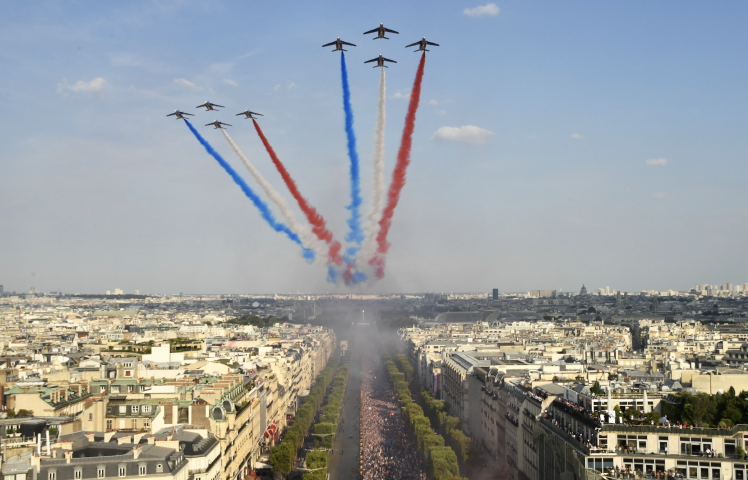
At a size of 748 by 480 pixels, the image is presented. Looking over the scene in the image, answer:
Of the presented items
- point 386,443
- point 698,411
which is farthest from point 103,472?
point 386,443

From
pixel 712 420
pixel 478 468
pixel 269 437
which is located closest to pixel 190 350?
pixel 269 437

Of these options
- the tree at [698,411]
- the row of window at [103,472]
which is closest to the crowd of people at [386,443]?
the tree at [698,411]

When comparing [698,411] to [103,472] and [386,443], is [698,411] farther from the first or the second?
[386,443]

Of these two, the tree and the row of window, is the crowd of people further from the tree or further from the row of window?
the row of window

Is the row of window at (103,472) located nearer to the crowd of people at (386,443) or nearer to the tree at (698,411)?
the tree at (698,411)

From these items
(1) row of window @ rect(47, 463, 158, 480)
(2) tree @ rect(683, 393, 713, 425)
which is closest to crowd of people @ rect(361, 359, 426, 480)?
(2) tree @ rect(683, 393, 713, 425)

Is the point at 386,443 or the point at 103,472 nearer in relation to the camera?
the point at 103,472

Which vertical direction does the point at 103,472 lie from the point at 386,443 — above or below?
above

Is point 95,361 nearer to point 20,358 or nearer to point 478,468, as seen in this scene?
point 20,358
